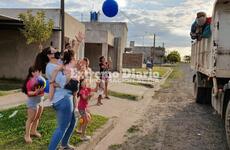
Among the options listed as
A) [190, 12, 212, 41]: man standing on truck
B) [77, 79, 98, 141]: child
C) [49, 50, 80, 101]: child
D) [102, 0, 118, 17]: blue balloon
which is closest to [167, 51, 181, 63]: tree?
[190, 12, 212, 41]: man standing on truck

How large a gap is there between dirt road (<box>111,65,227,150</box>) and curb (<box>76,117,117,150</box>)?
0.40 metres

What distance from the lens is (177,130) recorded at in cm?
1006

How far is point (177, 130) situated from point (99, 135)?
7.90 ft

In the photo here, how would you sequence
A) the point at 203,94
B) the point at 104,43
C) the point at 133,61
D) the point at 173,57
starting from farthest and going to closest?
the point at 173,57
the point at 133,61
the point at 104,43
the point at 203,94

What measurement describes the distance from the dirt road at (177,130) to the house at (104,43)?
2317cm

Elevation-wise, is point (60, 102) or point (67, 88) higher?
point (67, 88)

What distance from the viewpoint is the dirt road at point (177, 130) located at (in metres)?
8.35

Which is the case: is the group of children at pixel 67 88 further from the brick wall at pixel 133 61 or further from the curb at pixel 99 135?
the brick wall at pixel 133 61

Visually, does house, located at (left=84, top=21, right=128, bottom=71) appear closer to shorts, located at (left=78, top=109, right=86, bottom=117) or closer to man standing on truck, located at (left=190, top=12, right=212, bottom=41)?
man standing on truck, located at (left=190, top=12, right=212, bottom=41)

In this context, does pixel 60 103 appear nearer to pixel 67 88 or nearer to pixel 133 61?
pixel 67 88

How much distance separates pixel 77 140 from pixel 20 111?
2.76 meters

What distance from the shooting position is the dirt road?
8.35 m

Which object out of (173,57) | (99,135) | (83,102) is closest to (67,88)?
(83,102)

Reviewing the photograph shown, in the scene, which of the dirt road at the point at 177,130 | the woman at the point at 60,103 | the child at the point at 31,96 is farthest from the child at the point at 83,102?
the woman at the point at 60,103
